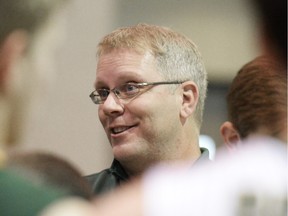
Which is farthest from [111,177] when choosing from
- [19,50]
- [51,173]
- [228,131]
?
[51,173]

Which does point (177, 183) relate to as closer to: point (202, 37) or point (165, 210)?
point (165, 210)

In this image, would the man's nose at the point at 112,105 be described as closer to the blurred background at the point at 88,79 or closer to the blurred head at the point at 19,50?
the blurred background at the point at 88,79

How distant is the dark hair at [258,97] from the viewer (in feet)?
2.56

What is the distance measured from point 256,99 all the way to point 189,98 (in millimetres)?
83

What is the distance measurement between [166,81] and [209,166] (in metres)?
0.46

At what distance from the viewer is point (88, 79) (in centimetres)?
86

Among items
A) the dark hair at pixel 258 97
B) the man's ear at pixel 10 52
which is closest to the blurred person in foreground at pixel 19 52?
the man's ear at pixel 10 52

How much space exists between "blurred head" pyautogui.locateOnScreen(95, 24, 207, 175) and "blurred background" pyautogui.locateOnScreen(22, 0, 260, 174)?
4 centimetres

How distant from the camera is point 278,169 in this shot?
1.15 ft

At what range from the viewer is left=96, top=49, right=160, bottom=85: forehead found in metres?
0.79

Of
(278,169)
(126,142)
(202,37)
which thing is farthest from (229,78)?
(278,169)

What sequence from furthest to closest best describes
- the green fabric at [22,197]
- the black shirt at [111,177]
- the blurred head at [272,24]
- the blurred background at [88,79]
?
the blurred background at [88,79] → the black shirt at [111,177] → the blurred head at [272,24] → the green fabric at [22,197]

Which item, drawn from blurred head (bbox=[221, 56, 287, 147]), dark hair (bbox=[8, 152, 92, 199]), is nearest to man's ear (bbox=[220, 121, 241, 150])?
blurred head (bbox=[221, 56, 287, 147])

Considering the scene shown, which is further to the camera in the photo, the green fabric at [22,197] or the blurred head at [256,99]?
the blurred head at [256,99]
